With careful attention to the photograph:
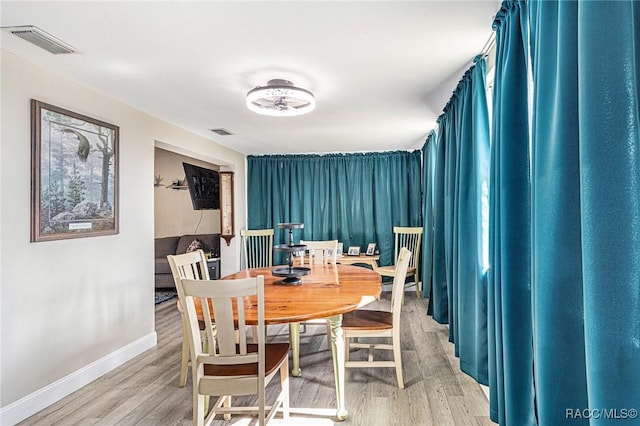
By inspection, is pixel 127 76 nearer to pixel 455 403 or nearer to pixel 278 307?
pixel 278 307

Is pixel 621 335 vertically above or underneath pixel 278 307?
above

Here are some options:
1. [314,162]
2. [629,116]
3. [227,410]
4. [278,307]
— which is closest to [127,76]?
[278,307]

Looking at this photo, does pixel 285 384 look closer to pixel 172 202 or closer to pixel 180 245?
pixel 180 245

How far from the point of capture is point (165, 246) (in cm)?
641

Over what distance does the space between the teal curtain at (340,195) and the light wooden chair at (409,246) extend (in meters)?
0.27

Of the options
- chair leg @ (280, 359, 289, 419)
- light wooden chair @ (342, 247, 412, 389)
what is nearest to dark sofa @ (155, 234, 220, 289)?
light wooden chair @ (342, 247, 412, 389)

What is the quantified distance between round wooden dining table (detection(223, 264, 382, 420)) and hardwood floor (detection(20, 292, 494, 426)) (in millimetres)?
230

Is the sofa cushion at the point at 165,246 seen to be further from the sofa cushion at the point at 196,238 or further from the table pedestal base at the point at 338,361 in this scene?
the table pedestal base at the point at 338,361

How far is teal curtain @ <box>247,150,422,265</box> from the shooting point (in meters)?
6.18

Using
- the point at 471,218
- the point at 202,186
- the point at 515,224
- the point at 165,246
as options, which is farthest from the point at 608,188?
the point at 165,246

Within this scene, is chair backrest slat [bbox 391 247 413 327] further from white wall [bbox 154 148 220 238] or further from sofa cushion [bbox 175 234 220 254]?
white wall [bbox 154 148 220 238]

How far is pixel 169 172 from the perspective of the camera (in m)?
6.62

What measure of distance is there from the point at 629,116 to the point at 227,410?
2.13 meters

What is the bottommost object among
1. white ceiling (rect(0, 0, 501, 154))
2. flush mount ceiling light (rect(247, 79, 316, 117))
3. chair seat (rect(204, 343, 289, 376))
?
chair seat (rect(204, 343, 289, 376))
